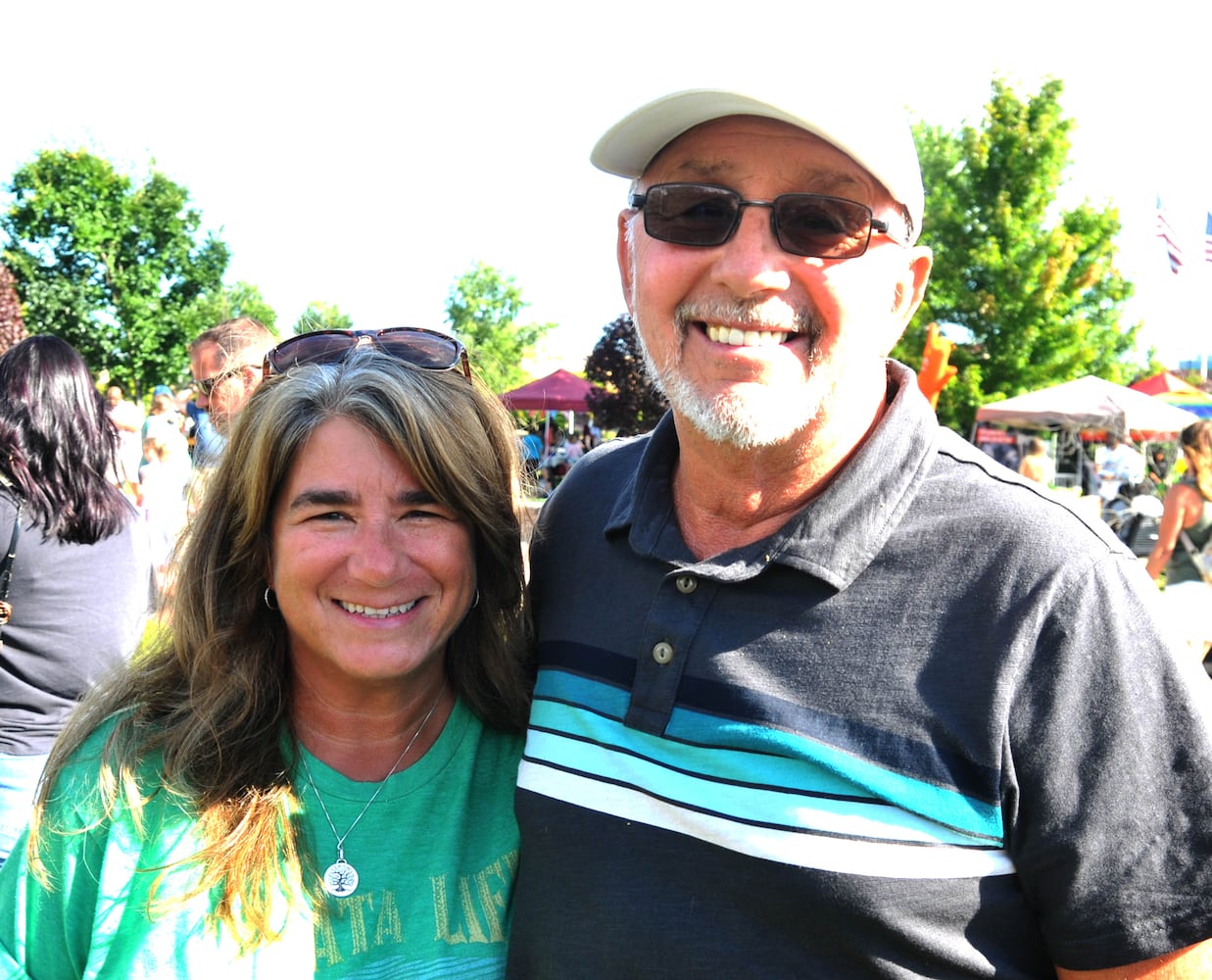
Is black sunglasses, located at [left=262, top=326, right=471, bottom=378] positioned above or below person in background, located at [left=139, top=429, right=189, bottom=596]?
above

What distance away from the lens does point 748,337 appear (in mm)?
1915

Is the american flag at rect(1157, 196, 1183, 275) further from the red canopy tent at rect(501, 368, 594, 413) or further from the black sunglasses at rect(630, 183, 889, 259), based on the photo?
the black sunglasses at rect(630, 183, 889, 259)

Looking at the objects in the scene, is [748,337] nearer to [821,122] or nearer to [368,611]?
[821,122]

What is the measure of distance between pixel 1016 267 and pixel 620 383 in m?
8.90

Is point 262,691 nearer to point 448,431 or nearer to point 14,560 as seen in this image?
point 448,431

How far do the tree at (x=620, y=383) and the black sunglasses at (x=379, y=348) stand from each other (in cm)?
1640

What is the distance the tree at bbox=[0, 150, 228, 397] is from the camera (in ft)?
117

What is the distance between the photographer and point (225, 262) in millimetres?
39156

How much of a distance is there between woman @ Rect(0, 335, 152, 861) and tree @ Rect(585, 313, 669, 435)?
15.4 metres

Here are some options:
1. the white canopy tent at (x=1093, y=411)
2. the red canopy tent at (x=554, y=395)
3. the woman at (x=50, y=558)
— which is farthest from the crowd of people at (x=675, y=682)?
the red canopy tent at (x=554, y=395)

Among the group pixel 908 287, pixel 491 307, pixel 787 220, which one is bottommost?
pixel 491 307

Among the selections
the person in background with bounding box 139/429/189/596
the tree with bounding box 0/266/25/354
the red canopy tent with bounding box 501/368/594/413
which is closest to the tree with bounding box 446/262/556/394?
the red canopy tent with bounding box 501/368/594/413

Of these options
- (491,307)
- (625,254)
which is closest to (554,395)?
(625,254)

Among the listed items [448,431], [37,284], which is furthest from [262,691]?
[37,284]
